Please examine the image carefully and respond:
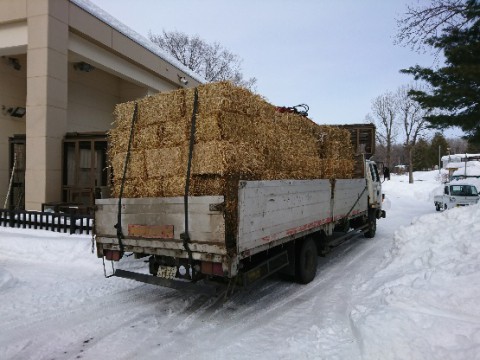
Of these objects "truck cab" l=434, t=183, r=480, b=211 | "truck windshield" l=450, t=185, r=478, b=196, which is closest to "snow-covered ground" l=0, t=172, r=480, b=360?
"truck cab" l=434, t=183, r=480, b=211

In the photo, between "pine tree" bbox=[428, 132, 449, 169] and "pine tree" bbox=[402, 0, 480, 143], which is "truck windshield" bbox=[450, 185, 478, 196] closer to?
"pine tree" bbox=[402, 0, 480, 143]

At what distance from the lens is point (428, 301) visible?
4.07 m

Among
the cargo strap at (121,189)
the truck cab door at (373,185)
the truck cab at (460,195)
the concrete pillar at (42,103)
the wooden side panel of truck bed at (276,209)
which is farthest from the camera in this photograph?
the truck cab at (460,195)

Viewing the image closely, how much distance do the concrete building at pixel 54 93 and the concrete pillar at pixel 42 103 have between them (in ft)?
0.11

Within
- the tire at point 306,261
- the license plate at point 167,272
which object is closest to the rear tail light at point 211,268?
the license plate at point 167,272

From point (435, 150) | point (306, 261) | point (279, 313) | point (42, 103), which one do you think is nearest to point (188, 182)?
point (279, 313)

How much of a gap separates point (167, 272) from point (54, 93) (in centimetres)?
1031

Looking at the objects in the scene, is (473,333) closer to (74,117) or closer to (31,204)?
(31,204)

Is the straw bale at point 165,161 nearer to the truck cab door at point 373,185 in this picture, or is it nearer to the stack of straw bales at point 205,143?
the stack of straw bales at point 205,143

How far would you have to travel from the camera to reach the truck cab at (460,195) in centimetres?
1716

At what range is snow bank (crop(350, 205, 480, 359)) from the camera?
3.29 meters

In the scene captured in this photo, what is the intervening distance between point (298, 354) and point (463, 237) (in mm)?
3644

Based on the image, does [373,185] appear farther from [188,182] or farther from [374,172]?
[188,182]

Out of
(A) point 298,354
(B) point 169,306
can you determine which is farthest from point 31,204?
(A) point 298,354
